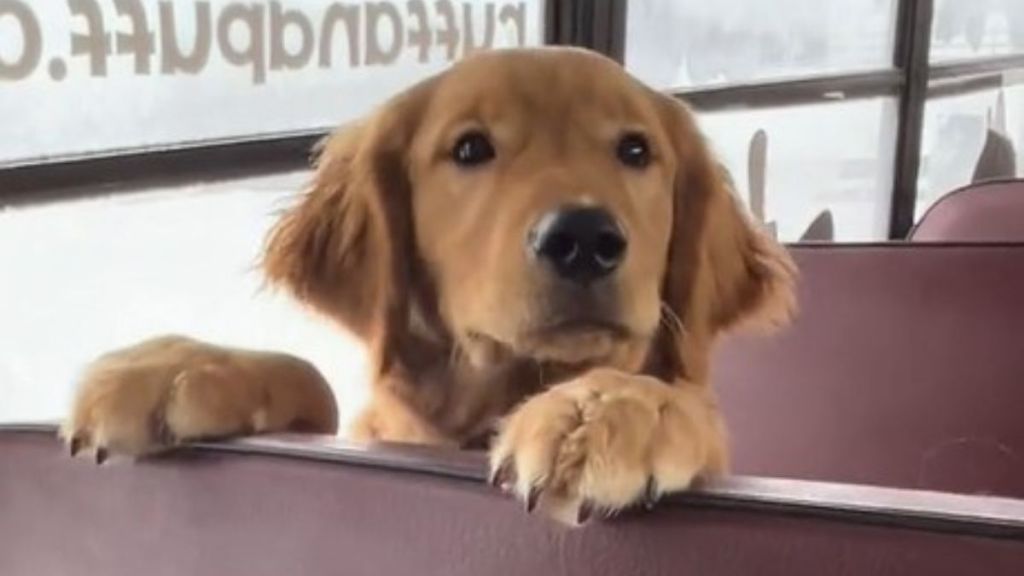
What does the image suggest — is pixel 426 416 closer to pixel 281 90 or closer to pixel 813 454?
pixel 813 454

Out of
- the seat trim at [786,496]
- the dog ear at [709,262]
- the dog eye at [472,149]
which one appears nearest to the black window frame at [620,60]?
the dog eye at [472,149]

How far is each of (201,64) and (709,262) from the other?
0.64 m

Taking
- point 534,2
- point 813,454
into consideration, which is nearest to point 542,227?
point 813,454

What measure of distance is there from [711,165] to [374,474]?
642mm

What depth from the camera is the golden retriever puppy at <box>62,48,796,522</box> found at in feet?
4.07

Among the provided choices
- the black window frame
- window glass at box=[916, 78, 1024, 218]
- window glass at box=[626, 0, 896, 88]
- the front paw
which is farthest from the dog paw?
window glass at box=[916, 78, 1024, 218]

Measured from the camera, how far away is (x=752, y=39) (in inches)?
120

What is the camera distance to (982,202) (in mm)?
2049

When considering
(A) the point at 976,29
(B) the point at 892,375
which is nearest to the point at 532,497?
(B) the point at 892,375

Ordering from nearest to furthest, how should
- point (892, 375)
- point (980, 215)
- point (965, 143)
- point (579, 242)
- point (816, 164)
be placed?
point (579, 242), point (892, 375), point (980, 215), point (816, 164), point (965, 143)

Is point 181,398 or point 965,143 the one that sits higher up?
point 181,398

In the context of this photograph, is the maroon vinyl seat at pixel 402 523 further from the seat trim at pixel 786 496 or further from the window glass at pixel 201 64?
the window glass at pixel 201 64

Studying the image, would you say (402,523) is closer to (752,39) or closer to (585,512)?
(585,512)

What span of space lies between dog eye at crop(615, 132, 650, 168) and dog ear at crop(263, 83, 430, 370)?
0.57 ft
